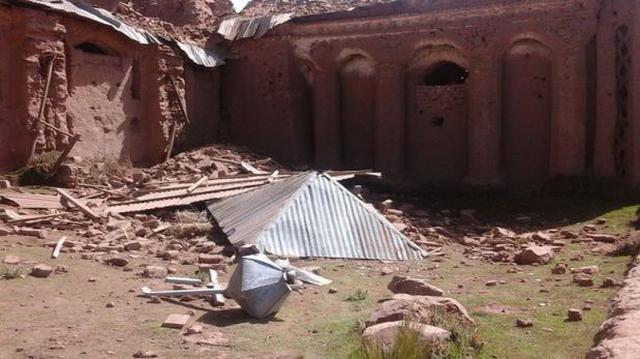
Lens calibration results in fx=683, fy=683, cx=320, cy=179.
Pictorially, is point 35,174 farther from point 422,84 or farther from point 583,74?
point 583,74

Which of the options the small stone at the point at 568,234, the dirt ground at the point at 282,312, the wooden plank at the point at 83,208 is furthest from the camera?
the small stone at the point at 568,234

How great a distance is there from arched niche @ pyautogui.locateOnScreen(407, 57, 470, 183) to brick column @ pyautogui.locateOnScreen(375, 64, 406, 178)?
308mm

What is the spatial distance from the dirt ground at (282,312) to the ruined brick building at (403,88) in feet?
24.1

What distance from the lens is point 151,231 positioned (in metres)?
13.1

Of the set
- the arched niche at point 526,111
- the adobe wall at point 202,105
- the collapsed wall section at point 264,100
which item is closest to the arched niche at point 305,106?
the collapsed wall section at point 264,100

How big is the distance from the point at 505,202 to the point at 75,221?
1090 cm

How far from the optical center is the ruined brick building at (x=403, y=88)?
17797 millimetres

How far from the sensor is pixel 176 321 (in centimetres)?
738

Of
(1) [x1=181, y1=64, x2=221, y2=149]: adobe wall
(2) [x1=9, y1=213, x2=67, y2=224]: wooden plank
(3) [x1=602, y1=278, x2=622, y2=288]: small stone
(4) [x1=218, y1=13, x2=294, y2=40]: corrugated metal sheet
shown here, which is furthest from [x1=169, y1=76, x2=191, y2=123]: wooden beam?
(3) [x1=602, y1=278, x2=622, y2=288]: small stone

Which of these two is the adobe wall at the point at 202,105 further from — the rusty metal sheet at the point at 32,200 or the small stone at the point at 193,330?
the small stone at the point at 193,330

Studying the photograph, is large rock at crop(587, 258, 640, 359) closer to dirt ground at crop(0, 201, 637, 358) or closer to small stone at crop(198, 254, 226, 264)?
dirt ground at crop(0, 201, 637, 358)

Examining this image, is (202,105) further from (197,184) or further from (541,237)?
(541,237)

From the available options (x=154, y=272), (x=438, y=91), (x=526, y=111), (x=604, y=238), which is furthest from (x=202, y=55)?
(x=604, y=238)

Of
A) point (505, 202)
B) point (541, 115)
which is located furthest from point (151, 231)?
point (541, 115)
